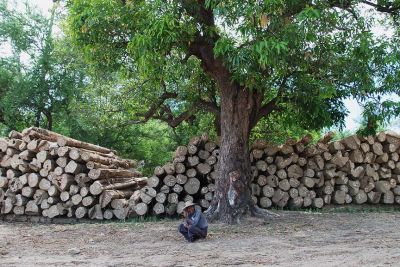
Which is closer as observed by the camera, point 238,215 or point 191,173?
point 238,215

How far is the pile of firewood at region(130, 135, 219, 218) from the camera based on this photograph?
10.8 metres

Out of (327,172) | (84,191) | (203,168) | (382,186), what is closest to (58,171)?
(84,191)

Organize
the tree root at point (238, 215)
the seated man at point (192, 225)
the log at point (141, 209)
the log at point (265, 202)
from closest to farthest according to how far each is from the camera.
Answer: the seated man at point (192, 225) < the tree root at point (238, 215) < the log at point (141, 209) < the log at point (265, 202)

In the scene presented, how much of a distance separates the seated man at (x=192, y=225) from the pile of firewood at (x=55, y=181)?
3.42 m

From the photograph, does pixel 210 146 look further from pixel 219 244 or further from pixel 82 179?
pixel 219 244

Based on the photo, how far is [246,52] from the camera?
307 inches

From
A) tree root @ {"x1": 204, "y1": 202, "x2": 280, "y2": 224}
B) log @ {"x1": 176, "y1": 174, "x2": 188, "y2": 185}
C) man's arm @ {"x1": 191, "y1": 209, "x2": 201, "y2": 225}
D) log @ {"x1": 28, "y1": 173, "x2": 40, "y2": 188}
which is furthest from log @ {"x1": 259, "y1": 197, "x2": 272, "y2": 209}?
log @ {"x1": 28, "y1": 173, "x2": 40, "y2": 188}

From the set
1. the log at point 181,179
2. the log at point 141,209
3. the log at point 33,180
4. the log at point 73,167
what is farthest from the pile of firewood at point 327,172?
the log at point 33,180

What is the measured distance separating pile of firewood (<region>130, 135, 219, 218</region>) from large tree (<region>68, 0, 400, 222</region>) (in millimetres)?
1212

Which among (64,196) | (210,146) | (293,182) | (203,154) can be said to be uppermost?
(210,146)

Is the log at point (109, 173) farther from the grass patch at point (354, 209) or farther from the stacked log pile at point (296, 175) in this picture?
the grass patch at point (354, 209)

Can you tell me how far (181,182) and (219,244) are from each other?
3.65m

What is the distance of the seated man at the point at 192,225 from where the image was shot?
24.6 ft

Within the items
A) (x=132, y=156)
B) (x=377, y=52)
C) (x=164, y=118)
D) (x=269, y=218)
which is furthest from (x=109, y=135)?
(x=377, y=52)
